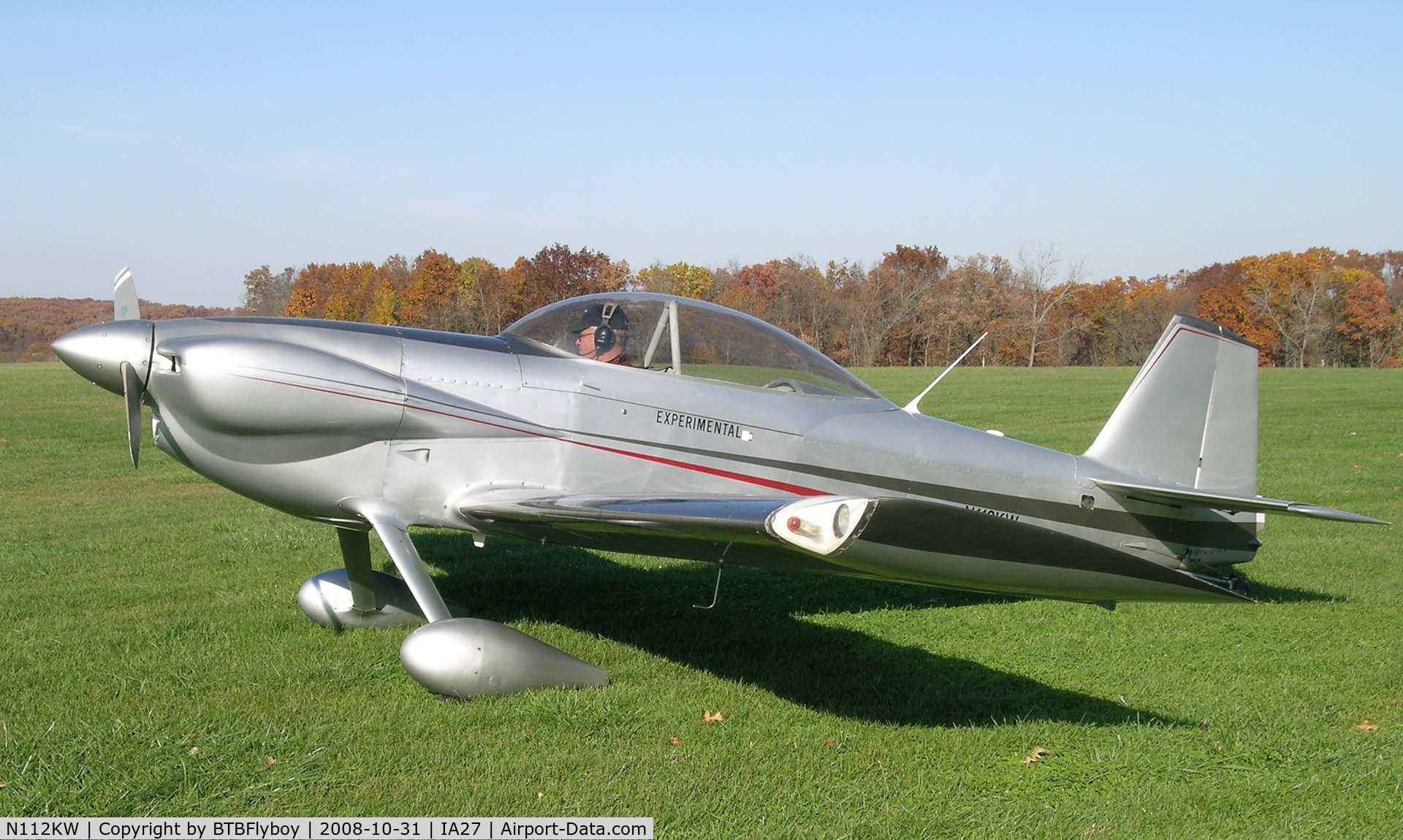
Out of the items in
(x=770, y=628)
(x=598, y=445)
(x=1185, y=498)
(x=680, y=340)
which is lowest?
(x=770, y=628)

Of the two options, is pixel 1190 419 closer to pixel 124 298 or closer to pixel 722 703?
pixel 722 703

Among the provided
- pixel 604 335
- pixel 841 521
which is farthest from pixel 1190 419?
pixel 841 521

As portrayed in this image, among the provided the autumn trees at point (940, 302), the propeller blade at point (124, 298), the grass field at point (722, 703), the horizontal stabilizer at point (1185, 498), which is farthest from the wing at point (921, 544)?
the autumn trees at point (940, 302)

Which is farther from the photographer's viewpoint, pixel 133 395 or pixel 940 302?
pixel 940 302

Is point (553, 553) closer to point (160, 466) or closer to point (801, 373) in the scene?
point (801, 373)

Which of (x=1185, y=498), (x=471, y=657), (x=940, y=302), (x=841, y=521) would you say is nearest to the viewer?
(x=841, y=521)

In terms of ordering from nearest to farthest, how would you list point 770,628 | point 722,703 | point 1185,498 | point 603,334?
point 722,703, point 603,334, point 1185,498, point 770,628

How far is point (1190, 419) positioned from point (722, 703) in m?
3.91

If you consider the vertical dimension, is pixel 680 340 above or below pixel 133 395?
above

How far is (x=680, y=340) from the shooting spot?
6160 mm

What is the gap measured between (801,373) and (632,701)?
243 cm

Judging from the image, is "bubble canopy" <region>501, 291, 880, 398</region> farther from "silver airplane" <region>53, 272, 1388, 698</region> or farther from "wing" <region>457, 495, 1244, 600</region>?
"wing" <region>457, 495, 1244, 600</region>

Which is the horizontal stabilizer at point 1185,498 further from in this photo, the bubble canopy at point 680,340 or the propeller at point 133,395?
the propeller at point 133,395

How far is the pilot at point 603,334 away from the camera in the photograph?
606 centimetres
